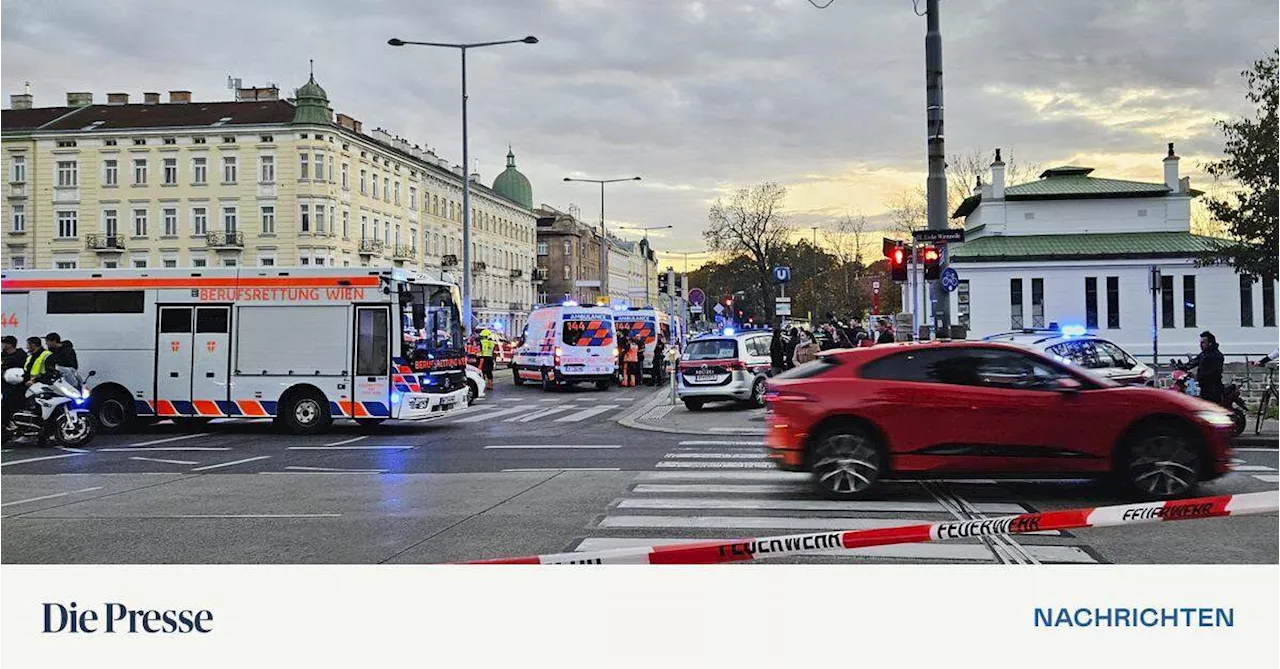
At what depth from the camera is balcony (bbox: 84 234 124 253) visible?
609cm

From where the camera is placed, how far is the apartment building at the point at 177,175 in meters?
5.71

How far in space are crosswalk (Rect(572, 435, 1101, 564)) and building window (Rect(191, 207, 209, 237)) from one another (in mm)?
3102

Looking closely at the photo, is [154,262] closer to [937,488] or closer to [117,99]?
[117,99]

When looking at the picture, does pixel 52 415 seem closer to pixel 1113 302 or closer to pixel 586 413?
pixel 586 413

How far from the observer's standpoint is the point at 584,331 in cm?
3102

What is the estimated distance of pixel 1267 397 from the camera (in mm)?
14648

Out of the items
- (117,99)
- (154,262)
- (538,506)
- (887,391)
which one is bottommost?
(538,506)

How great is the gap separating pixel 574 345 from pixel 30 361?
17.1 metres

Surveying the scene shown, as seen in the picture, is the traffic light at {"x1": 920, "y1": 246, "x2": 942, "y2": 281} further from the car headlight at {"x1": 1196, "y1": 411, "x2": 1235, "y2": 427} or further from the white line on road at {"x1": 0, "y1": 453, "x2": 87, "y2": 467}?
the white line on road at {"x1": 0, "y1": 453, "x2": 87, "y2": 467}

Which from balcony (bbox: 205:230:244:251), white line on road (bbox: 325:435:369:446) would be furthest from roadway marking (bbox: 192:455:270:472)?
balcony (bbox: 205:230:244:251)
